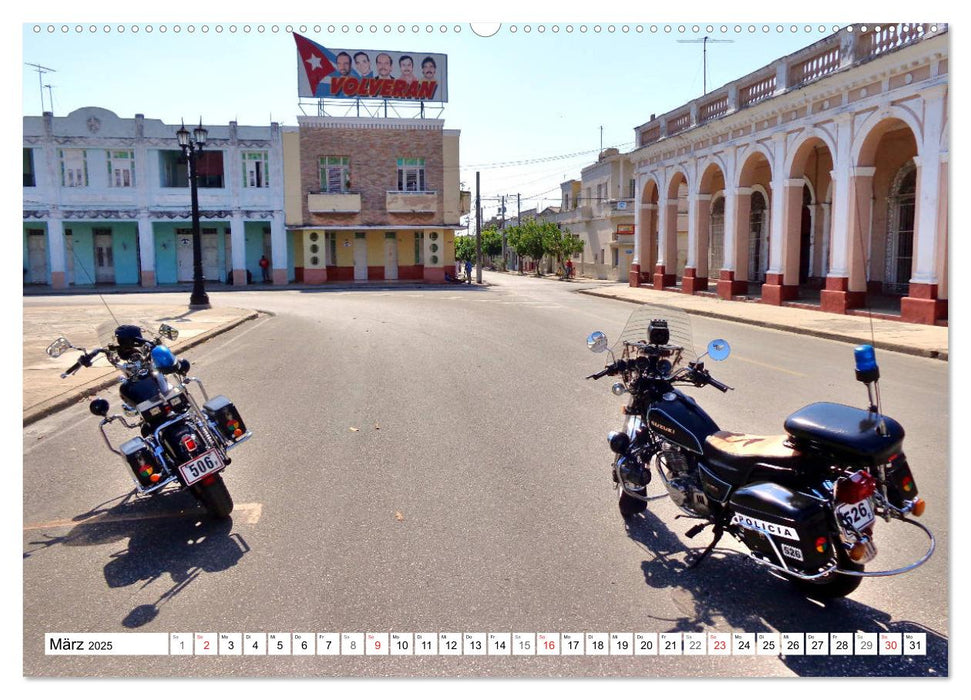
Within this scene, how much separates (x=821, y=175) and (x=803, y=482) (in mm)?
23737

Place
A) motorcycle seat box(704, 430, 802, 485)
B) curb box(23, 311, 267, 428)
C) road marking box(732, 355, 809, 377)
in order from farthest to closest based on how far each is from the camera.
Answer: road marking box(732, 355, 809, 377) → curb box(23, 311, 267, 428) → motorcycle seat box(704, 430, 802, 485)

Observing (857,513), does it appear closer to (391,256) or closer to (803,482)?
(803,482)

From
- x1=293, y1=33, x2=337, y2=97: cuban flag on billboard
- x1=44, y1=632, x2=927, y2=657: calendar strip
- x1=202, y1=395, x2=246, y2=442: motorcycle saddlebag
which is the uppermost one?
x1=293, y1=33, x2=337, y2=97: cuban flag on billboard

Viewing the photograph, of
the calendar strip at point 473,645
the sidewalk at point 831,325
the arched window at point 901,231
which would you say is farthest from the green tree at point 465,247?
the calendar strip at point 473,645

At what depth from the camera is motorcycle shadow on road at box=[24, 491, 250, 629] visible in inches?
147

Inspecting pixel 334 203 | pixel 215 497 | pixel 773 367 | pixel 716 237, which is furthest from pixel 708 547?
pixel 334 203

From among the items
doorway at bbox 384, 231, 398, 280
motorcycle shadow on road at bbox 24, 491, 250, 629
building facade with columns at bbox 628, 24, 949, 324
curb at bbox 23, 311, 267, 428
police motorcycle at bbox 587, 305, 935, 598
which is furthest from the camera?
doorway at bbox 384, 231, 398, 280

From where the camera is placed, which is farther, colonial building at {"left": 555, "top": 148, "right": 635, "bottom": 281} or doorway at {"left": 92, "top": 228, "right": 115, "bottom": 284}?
colonial building at {"left": 555, "top": 148, "right": 635, "bottom": 281}

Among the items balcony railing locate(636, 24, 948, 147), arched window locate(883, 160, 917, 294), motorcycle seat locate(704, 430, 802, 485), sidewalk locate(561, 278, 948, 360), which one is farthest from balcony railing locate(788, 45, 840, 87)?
motorcycle seat locate(704, 430, 802, 485)

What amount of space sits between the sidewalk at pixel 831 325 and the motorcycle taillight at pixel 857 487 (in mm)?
8933

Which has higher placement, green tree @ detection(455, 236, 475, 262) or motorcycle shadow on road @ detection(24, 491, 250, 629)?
green tree @ detection(455, 236, 475, 262)

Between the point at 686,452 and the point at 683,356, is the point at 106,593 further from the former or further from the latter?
the point at 683,356

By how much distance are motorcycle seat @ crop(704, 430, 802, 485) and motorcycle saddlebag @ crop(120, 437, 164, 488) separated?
121 inches

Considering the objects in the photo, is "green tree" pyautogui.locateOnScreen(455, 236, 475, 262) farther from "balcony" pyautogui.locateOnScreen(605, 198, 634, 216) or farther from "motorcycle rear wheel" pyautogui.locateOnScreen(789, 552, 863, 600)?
"motorcycle rear wheel" pyautogui.locateOnScreen(789, 552, 863, 600)
